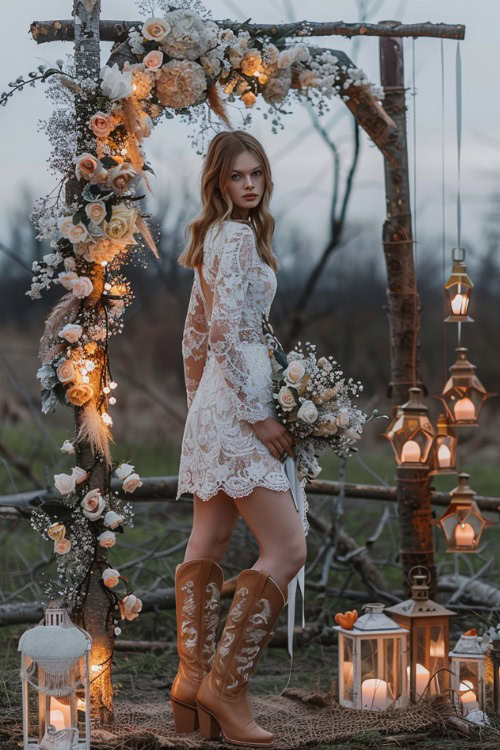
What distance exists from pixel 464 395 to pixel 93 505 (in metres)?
1.93

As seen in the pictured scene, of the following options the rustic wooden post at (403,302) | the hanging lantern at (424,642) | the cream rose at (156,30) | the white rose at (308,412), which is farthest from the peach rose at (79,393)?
the rustic wooden post at (403,302)

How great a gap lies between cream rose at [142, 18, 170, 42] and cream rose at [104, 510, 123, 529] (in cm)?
187

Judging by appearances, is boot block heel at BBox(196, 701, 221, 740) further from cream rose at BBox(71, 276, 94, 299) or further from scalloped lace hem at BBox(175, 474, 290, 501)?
cream rose at BBox(71, 276, 94, 299)

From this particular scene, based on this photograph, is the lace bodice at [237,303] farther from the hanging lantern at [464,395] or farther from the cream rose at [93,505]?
the hanging lantern at [464,395]

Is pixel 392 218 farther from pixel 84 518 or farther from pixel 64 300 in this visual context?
pixel 84 518

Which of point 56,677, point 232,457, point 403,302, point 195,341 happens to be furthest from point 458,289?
point 56,677

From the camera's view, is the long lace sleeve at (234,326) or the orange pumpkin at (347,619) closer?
the long lace sleeve at (234,326)

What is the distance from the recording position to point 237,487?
12.6 feet

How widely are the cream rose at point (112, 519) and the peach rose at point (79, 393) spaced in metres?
0.44

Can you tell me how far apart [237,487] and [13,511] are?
6.19 ft

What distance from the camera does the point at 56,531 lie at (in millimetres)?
3920

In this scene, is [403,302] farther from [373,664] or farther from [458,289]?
[373,664]

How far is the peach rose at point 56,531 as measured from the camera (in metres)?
3.91

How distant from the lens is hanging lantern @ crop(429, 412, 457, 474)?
16.4 feet
